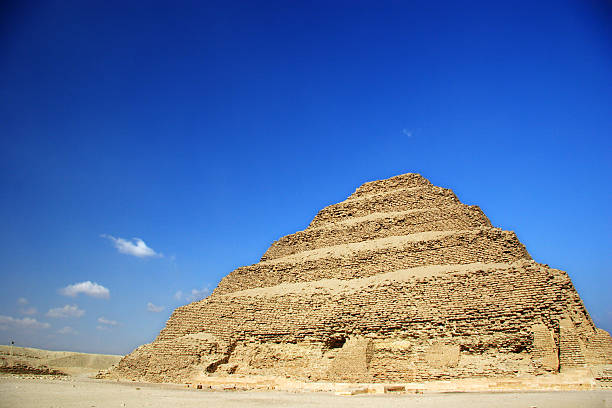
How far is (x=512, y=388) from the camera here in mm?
12656

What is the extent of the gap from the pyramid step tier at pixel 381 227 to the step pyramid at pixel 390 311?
0.29 feet

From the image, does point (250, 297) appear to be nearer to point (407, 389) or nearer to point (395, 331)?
point (395, 331)

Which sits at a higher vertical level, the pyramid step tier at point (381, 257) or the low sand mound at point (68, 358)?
the pyramid step tier at point (381, 257)


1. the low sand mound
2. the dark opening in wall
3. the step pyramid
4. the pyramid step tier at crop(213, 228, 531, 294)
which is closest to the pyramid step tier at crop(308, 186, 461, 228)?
the step pyramid

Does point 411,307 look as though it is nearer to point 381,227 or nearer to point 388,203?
point 381,227

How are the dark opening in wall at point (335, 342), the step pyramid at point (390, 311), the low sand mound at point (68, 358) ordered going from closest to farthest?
the step pyramid at point (390, 311), the dark opening in wall at point (335, 342), the low sand mound at point (68, 358)

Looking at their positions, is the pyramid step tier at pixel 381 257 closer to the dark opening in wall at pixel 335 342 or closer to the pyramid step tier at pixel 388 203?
the pyramid step tier at pixel 388 203

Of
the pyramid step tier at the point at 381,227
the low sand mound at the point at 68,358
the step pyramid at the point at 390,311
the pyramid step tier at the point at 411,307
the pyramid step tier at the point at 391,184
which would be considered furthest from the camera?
the low sand mound at the point at 68,358

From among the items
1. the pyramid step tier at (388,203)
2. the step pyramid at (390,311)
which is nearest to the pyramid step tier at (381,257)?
the step pyramid at (390,311)

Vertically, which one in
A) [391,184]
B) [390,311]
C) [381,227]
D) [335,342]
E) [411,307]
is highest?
[391,184]

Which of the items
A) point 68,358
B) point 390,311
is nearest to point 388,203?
point 390,311

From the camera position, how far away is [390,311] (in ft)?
57.2

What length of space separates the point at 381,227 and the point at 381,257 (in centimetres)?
367

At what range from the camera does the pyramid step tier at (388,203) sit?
26031mm
